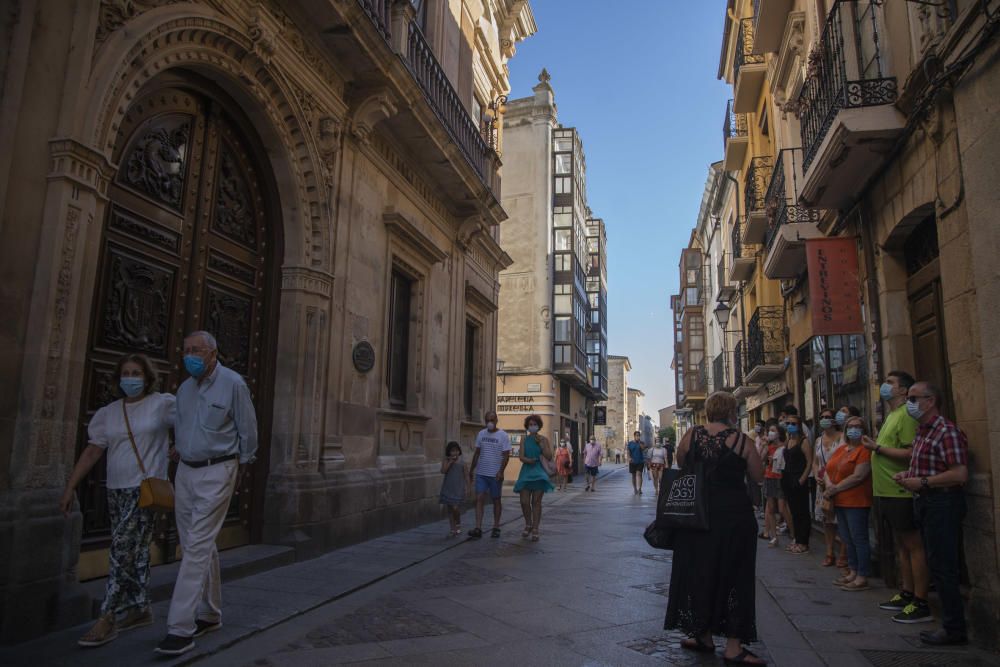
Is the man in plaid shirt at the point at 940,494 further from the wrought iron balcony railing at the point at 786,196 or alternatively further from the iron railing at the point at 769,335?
the iron railing at the point at 769,335

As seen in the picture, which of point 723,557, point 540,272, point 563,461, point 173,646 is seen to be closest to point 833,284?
point 723,557

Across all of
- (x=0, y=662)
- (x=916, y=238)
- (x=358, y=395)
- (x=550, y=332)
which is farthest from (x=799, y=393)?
(x=550, y=332)

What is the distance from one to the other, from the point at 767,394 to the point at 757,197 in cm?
483

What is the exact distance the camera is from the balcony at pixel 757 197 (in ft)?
51.6

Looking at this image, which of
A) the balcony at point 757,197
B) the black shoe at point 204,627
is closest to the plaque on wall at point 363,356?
the black shoe at point 204,627

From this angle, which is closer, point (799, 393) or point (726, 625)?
point (726, 625)

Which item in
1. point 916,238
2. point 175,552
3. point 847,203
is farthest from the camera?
point 847,203

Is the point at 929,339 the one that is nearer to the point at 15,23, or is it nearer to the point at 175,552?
the point at 175,552

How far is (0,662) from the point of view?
360cm

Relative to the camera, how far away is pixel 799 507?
8953 mm

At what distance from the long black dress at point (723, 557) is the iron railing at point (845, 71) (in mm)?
4704

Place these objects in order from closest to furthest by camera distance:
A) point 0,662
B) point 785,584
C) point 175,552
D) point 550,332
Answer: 1. point 0,662
2. point 175,552
3. point 785,584
4. point 550,332

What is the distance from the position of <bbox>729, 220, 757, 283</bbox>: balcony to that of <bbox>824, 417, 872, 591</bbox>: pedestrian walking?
1177cm

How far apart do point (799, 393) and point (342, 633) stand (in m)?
11.4
